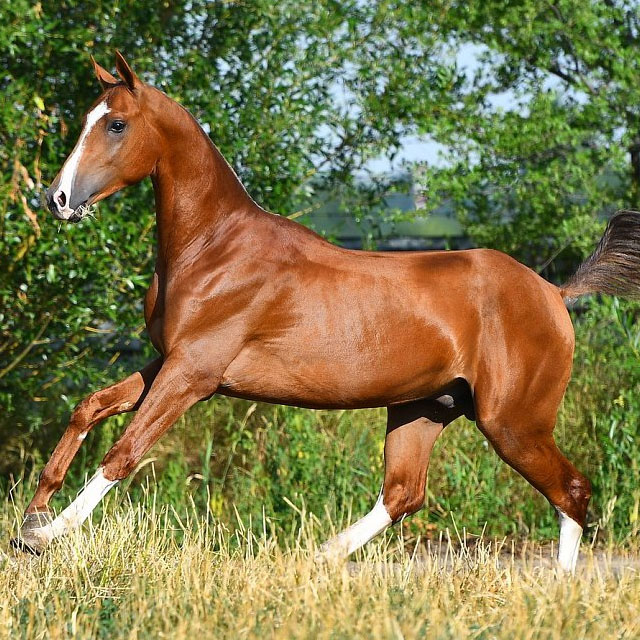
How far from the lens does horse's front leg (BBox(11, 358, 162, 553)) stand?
4.14 meters

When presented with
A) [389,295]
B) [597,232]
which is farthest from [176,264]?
[597,232]

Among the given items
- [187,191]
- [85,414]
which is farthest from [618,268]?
[85,414]

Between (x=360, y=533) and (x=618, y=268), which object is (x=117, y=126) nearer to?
(x=360, y=533)

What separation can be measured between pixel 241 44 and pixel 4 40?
1.83 m

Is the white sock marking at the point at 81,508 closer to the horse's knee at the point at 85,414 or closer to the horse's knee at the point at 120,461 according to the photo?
the horse's knee at the point at 120,461

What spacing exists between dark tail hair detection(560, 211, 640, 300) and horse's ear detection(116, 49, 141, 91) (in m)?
2.26

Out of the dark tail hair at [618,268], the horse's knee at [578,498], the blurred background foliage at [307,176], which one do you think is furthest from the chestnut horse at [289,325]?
the blurred background foliage at [307,176]

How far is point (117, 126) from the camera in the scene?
4199 mm

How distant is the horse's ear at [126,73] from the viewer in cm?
418

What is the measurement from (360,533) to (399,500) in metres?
0.26

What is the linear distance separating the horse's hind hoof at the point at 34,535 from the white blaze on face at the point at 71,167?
1.17m

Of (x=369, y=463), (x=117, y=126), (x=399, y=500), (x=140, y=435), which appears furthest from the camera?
(x=369, y=463)

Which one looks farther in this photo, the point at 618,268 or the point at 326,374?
the point at 618,268

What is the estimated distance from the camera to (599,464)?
282 inches
